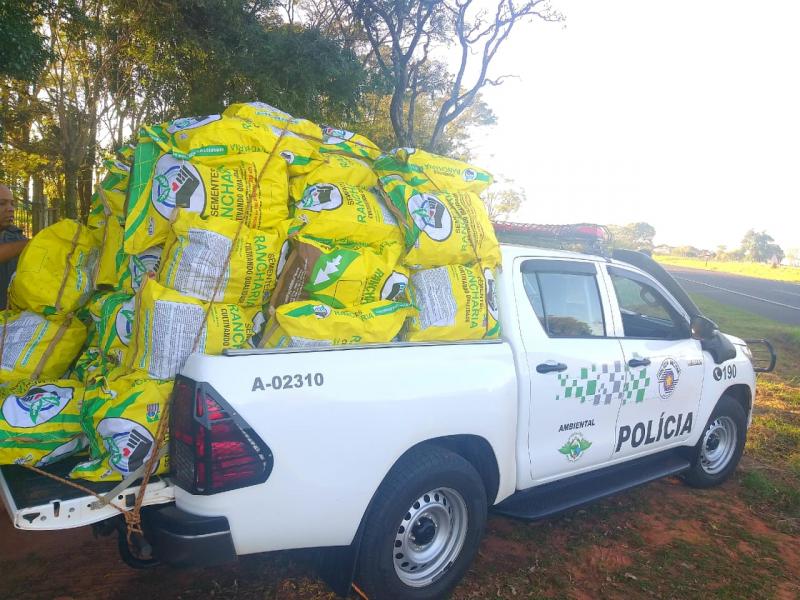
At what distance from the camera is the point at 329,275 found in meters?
2.75

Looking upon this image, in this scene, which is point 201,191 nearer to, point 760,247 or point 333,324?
point 333,324

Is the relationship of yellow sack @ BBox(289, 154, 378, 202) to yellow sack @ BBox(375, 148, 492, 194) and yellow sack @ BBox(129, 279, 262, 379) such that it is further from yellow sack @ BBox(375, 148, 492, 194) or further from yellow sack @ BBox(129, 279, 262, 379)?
yellow sack @ BBox(129, 279, 262, 379)

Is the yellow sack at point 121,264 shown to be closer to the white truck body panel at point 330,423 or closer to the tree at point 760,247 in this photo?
the white truck body panel at point 330,423

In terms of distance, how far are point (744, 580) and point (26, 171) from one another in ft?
62.9

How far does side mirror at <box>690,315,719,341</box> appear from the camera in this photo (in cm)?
399

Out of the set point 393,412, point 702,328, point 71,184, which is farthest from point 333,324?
point 71,184

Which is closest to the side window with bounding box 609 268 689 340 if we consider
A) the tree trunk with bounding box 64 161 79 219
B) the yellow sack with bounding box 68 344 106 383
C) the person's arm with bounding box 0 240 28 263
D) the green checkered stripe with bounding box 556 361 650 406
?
the green checkered stripe with bounding box 556 361 650 406

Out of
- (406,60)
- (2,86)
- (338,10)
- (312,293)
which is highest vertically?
(338,10)

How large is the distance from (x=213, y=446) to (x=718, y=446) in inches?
163

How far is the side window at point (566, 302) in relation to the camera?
3363mm

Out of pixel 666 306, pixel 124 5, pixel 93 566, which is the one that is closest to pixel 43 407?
pixel 93 566

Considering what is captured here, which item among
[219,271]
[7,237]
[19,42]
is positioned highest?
[19,42]

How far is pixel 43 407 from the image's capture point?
259 centimetres

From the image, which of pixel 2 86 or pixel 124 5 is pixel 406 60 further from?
pixel 2 86
